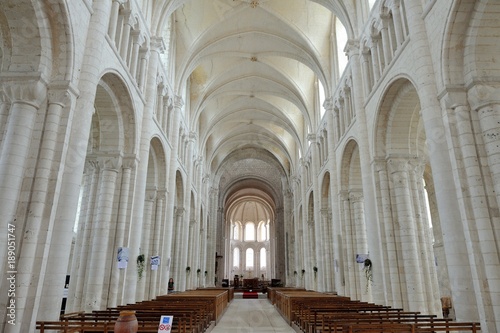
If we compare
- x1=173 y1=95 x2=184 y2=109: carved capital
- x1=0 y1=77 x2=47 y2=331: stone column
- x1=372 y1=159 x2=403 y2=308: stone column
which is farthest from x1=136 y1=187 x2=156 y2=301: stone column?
x1=372 y1=159 x2=403 y2=308: stone column

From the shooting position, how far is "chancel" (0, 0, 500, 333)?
768 centimetres

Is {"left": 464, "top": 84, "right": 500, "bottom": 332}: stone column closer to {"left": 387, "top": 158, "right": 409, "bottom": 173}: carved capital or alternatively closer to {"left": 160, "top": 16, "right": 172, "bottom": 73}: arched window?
{"left": 387, "top": 158, "right": 409, "bottom": 173}: carved capital

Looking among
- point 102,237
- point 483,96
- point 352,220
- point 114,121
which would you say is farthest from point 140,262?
point 483,96

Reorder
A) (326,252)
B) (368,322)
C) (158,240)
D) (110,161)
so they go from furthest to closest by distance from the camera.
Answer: (326,252)
(158,240)
(110,161)
(368,322)

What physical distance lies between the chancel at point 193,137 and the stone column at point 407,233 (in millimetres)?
51

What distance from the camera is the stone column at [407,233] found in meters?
11.6

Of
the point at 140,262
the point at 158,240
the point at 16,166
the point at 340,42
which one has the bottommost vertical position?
the point at 140,262

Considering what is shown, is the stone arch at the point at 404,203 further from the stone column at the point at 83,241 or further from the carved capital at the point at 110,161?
the stone column at the point at 83,241

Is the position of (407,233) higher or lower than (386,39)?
lower

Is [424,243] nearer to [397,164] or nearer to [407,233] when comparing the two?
[407,233]

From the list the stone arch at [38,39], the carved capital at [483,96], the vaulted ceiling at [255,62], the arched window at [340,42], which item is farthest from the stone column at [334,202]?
the stone arch at [38,39]

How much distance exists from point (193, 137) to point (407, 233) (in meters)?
17.9

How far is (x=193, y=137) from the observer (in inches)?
1037

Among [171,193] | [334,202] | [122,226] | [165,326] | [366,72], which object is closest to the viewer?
[165,326]
